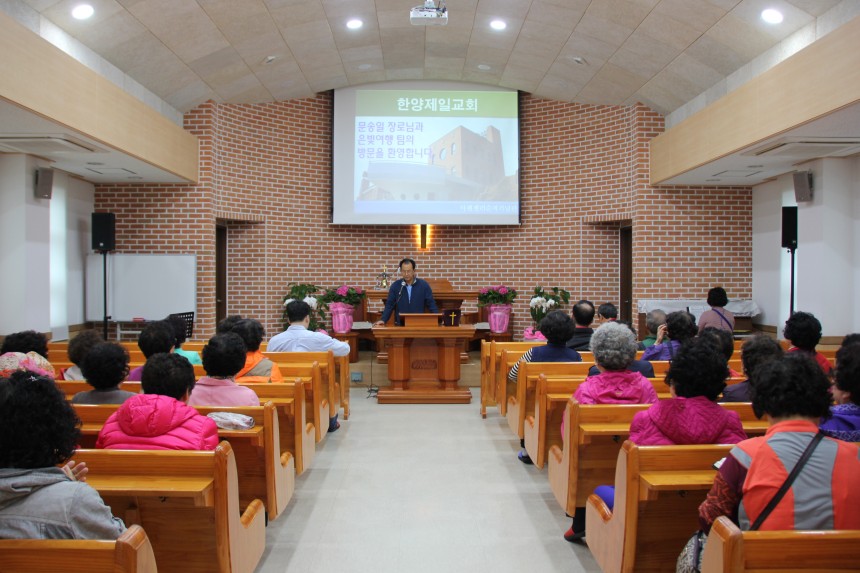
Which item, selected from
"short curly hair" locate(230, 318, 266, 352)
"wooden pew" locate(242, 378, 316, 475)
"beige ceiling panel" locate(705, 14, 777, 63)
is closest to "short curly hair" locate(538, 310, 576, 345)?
"wooden pew" locate(242, 378, 316, 475)

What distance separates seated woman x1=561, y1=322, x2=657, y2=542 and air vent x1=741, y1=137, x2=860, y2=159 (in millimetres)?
3765

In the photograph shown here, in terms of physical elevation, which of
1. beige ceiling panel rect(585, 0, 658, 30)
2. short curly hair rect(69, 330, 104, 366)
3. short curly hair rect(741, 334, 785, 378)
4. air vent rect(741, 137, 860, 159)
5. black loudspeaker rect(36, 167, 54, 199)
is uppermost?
beige ceiling panel rect(585, 0, 658, 30)

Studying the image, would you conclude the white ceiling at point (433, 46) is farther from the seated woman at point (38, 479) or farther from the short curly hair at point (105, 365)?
the seated woman at point (38, 479)

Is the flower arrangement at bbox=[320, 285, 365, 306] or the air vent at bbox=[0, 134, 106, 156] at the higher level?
the air vent at bbox=[0, 134, 106, 156]

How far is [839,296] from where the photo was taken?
6.53 meters

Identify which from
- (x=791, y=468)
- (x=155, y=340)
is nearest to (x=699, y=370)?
(x=791, y=468)

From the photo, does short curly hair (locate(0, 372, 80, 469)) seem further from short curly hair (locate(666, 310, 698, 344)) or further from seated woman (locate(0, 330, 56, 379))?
short curly hair (locate(666, 310, 698, 344))

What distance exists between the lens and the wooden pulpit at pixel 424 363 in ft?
21.2

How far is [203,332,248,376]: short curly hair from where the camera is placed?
3.06 m

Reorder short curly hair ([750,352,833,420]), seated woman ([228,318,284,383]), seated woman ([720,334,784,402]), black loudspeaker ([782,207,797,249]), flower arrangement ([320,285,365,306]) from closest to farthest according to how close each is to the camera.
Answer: short curly hair ([750,352,833,420])
seated woman ([720,334,784,402])
seated woman ([228,318,284,383])
black loudspeaker ([782,207,797,249])
flower arrangement ([320,285,365,306])

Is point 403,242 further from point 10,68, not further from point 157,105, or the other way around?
point 10,68

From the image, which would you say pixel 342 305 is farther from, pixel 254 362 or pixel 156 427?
pixel 156 427

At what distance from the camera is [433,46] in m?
8.51

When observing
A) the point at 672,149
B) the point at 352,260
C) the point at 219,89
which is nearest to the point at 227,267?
the point at 352,260
